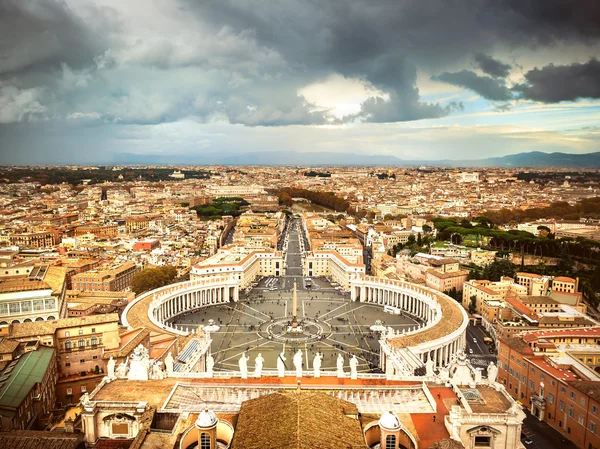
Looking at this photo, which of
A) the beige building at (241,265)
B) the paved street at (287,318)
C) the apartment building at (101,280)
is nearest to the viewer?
the paved street at (287,318)

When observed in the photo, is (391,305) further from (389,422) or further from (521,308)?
(389,422)

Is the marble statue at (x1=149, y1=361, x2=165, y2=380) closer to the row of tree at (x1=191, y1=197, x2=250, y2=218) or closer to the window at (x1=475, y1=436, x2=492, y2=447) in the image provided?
the window at (x1=475, y1=436, x2=492, y2=447)

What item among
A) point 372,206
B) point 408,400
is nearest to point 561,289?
point 408,400

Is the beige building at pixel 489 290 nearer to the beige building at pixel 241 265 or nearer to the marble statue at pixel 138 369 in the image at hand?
the beige building at pixel 241 265

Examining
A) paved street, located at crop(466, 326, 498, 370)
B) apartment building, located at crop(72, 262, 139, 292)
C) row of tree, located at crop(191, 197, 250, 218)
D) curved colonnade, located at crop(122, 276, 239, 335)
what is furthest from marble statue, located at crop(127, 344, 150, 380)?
row of tree, located at crop(191, 197, 250, 218)

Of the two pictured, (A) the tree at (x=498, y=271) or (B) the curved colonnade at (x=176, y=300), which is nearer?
(B) the curved colonnade at (x=176, y=300)

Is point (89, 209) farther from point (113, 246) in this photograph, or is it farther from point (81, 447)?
point (81, 447)

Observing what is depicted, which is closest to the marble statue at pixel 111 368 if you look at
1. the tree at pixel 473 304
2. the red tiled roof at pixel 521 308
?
the red tiled roof at pixel 521 308
